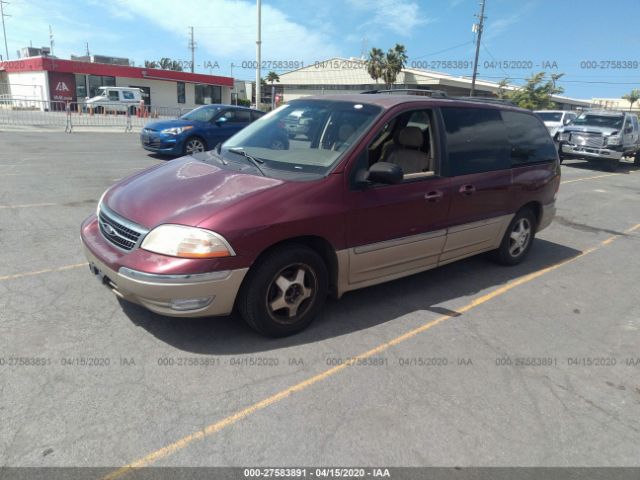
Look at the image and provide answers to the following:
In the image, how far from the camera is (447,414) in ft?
9.30

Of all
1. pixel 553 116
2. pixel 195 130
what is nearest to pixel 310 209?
pixel 195 130

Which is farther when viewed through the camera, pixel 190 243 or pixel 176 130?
pixel 176 130

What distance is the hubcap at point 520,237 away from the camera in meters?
5.48

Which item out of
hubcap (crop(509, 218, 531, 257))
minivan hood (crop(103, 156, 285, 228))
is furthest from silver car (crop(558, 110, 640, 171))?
minivan hood (crop(103, 156, 285, 228))

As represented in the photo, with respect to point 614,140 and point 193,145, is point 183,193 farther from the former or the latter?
point 614,140

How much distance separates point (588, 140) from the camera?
17062mm

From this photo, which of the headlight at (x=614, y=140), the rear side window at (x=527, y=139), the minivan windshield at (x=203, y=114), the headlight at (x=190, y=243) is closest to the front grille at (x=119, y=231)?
the headlight at (x=190, y=243)

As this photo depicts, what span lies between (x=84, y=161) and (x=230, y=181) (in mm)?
9577

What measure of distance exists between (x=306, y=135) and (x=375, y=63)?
179 feet

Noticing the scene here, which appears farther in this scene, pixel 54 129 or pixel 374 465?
pixel 54 129

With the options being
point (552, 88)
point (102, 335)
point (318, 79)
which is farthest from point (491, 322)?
point (318, 79)

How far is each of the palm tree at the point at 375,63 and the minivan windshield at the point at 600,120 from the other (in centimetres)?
3910

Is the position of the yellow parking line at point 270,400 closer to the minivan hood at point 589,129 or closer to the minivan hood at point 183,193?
the minivan hood at point 183,193

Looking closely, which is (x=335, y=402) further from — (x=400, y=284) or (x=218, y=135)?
(x=218, y=135)
